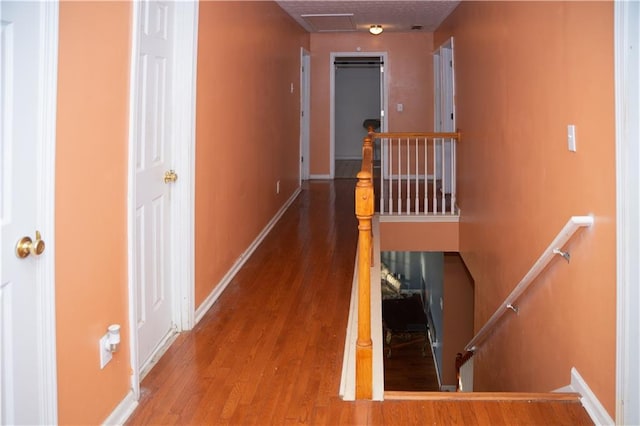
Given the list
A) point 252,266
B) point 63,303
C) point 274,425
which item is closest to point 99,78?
point 63,303

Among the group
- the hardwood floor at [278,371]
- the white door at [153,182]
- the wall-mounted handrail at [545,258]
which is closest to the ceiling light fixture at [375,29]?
the hardwood floor at [278,371]

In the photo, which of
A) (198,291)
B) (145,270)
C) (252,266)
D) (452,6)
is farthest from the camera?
(452,6)

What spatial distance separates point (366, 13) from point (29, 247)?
6.44 m

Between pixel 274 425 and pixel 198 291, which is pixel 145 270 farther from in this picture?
pixel 274 425

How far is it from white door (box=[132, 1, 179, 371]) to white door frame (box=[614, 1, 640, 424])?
2.03 meters

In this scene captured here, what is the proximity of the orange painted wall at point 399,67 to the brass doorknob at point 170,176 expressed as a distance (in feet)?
22.3

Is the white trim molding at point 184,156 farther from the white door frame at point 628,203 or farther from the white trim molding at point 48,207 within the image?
the white door frame at point 628,203

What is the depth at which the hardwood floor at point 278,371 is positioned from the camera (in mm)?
2783

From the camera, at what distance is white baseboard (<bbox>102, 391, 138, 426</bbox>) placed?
104 inches

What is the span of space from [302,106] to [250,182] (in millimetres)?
4362

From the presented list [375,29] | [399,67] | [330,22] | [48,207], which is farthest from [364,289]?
[399,67]

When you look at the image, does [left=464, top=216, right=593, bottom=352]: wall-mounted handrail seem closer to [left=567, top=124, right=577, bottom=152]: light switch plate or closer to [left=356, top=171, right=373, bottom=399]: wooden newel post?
[left=567, top=124, right=577, bottom=152]: light switch plate

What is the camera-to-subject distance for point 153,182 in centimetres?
332

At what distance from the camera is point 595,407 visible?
2.76 m
